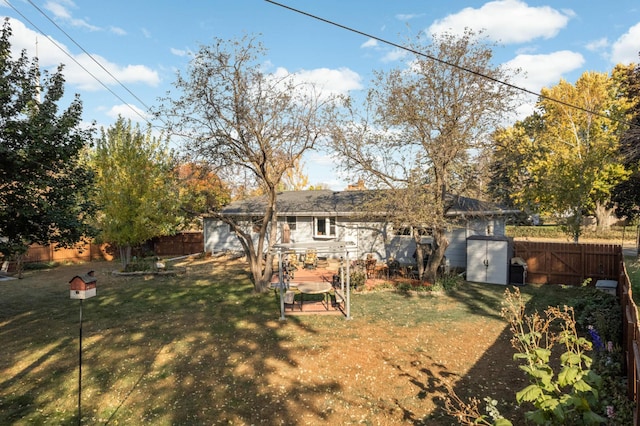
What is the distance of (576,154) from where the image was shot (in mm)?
25234

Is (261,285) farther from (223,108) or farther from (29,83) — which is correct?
(29,83)

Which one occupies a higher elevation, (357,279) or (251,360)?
(357,279)

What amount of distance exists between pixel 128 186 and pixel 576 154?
2773 cm

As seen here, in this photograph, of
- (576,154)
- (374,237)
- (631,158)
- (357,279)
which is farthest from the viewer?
(576,154)

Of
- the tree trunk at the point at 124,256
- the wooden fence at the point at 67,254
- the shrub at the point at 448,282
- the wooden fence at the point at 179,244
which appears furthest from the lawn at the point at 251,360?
the wooden fence at the point at 179,244

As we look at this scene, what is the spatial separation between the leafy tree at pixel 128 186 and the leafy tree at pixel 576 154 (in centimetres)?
1568

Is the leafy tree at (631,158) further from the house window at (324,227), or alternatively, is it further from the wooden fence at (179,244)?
the wooden fence at (179,244)

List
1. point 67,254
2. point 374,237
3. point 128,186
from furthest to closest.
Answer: point 67,254 < point 374,237 < point 128,186

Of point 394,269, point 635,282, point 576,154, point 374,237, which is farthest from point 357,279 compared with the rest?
point 576,154

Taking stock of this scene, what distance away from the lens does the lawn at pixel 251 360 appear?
5938 mm

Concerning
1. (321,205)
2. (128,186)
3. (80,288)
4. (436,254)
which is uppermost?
(128,186)

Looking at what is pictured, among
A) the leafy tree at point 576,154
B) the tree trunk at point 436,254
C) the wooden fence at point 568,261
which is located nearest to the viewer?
the wooden fence at point 568,261

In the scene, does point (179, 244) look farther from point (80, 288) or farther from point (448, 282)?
point (80, 288)

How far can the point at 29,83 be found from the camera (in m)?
9.51
